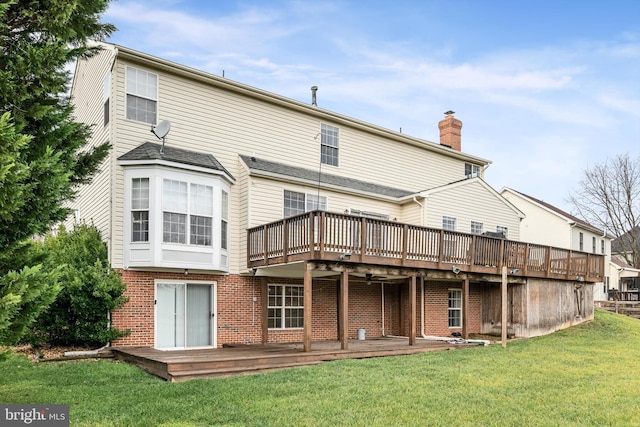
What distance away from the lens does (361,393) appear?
8.69 meters

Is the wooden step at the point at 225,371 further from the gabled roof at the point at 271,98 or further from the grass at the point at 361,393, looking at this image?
the gabled roof at the point at 271,98

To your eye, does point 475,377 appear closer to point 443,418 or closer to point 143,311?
point 443,418

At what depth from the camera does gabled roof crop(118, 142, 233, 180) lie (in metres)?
13.3

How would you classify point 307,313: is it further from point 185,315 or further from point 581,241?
point 581,241

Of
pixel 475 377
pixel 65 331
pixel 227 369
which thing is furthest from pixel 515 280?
pixel 65 331

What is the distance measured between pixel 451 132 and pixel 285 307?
1118 cm

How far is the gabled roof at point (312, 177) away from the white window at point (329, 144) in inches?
23.1

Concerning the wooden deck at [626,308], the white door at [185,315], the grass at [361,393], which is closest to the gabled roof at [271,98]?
the white door at [185,315]

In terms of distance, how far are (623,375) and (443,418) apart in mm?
5383

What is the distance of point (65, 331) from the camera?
12453 millimetres

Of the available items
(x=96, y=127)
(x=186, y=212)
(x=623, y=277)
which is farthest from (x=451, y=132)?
(x=623, y=277)

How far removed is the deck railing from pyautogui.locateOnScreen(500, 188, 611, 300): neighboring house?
11.5m

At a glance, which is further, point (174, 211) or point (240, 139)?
point (240, 139)

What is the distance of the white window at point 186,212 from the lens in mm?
13461
